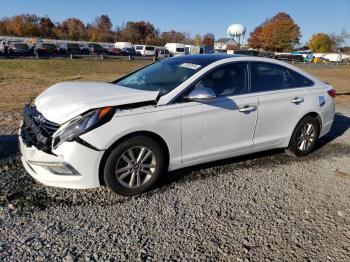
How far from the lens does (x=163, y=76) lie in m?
4.52

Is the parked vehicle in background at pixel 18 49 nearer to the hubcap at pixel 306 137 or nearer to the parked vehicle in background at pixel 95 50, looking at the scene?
the parked vehicle in background at pixel 95 50

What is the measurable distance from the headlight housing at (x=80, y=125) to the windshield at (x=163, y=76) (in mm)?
805

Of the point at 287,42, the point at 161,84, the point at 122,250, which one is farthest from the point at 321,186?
the point at 287,42

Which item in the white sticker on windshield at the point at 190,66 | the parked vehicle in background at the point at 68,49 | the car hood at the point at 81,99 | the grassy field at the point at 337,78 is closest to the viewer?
the car hood at the point at 81,99

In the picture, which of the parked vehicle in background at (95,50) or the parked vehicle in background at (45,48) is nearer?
the parked vehicle in background at (45,48)

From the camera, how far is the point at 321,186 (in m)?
4.41

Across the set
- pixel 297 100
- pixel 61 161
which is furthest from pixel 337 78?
pixel 61 161

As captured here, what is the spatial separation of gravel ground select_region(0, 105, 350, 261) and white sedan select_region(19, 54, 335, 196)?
0.27m

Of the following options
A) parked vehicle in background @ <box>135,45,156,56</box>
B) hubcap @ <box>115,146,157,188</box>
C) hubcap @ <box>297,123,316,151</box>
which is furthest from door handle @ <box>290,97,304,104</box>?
parked vehicle in background @ <box>135,45,156,56</box>

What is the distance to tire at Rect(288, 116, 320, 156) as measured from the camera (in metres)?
5.27

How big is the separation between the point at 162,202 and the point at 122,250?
0.93 meters

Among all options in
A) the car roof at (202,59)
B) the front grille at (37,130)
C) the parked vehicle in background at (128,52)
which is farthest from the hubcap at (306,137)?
the parked vehicle in background at (128,52)

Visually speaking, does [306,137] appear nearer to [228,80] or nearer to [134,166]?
[228,80]

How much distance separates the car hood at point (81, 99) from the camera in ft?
11.6
